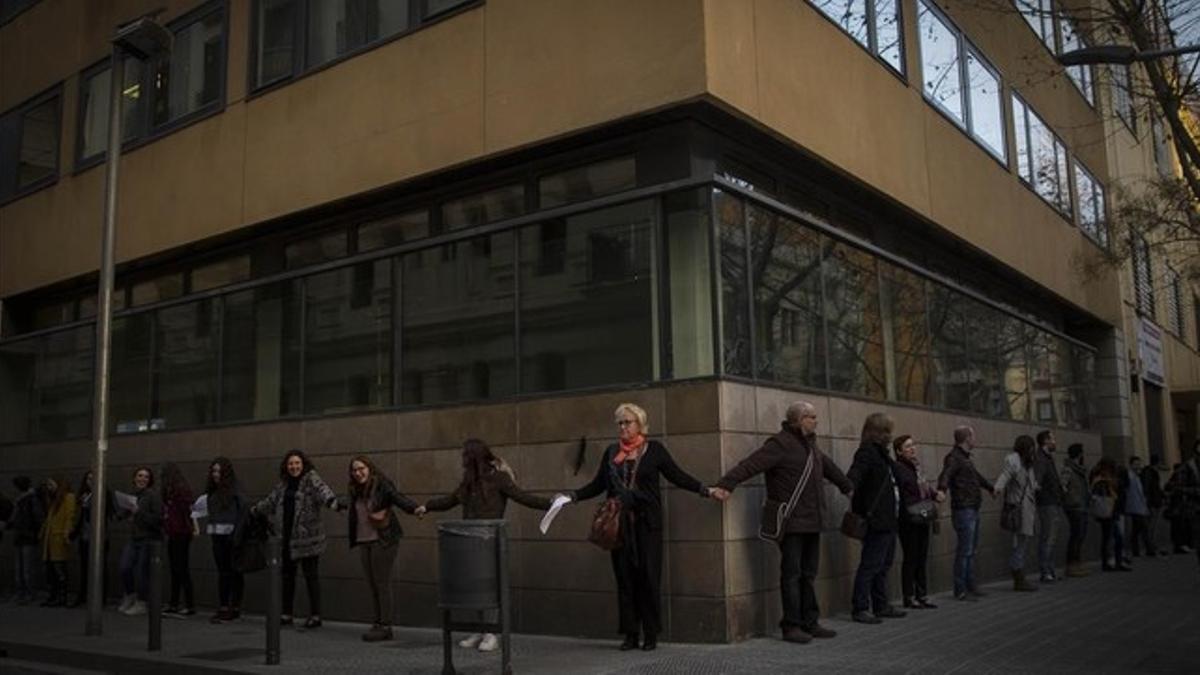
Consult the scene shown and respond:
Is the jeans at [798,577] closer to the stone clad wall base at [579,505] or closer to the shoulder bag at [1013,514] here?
the stone clad wall base at [579,505]

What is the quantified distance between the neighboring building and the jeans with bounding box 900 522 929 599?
3.13 ft

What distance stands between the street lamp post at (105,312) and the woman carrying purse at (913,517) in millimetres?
8335

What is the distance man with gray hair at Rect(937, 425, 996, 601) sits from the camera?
494 inches

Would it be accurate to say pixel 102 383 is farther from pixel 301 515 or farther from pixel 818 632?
pixel 818 632

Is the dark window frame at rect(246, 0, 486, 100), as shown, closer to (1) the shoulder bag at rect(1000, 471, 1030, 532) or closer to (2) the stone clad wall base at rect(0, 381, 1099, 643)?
(2) the stone clad wall base at rect(0, 381, 1099, 643)

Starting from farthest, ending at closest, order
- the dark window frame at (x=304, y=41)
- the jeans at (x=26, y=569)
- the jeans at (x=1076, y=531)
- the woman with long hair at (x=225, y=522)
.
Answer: the jeans at (x=26, y=569) < the jeans at (x=1076, y=531) < the woman with long hair at (x=225, y=522) < the dark window frame at (x=304, y=41)

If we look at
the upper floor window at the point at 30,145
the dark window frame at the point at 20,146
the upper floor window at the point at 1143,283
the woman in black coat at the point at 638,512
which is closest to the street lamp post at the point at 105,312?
the woman in black coat at the point at 638,512

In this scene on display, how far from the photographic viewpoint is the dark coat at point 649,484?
9.02 meters

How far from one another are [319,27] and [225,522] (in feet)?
20.6

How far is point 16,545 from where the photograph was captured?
16.0 meters

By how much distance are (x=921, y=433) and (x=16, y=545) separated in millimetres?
12788

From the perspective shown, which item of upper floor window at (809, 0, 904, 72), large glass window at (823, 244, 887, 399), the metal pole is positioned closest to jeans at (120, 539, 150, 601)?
the metal pole

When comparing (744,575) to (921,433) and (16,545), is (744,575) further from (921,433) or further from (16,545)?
(16,545)

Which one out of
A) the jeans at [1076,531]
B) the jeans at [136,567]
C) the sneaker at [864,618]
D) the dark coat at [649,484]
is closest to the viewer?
the dark coat at [649,484]
